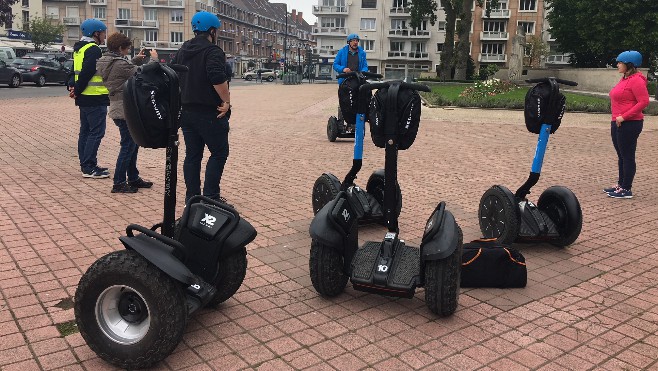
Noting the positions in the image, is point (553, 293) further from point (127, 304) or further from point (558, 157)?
point (558, 157)

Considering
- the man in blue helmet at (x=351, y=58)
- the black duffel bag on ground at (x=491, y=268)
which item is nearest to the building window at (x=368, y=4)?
the man in blue helmet at (x=351, y=58)

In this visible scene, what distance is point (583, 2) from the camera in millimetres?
47906

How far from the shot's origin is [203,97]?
18.9 feet

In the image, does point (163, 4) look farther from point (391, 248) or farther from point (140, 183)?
point (391, 248)

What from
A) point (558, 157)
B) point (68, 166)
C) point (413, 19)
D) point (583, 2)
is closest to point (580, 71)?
point (583, 2)

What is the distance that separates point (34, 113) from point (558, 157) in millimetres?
13486

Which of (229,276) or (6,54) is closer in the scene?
(229,276)

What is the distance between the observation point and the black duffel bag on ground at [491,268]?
4.39 metres

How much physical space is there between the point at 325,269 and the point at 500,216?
2.03 meters

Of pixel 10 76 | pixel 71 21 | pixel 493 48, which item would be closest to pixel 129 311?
pixel 10 76

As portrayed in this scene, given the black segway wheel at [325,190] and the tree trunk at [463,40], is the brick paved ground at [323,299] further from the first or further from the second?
the tree trunk at [463,40]

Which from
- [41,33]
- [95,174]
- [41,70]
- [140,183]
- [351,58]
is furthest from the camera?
[41,33]

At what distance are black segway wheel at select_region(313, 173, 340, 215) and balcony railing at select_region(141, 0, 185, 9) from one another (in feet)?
291

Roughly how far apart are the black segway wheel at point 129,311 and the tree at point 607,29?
47.0 metres
